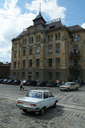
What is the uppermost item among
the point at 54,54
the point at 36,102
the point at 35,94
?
the point at 54,54

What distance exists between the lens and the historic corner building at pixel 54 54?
1267 inches

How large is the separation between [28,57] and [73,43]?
15.6 m

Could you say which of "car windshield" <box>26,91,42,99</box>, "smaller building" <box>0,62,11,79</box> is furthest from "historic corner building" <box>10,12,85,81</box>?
"car windshield" <box>26,91,42,99</box>

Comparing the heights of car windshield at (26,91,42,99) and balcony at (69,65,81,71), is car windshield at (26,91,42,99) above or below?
below

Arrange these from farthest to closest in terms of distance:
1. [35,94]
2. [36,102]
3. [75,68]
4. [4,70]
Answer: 1. [4,70]
2. [75,68]
3. [35,94]
4. [36,102]

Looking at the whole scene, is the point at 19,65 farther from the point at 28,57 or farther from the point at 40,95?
the point at 40,95

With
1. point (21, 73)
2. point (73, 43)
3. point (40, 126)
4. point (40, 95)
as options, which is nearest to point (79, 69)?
point (73, 43)

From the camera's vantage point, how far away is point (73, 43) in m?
35.3

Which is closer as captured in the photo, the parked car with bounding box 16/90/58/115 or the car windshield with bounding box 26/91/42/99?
the parked car with bounding box 16/90/58/115

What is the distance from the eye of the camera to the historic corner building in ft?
106

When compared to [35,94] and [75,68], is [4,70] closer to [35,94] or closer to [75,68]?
[75,68]

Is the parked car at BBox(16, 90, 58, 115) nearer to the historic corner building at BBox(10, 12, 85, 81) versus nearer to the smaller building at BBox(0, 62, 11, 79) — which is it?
the historic corner building at BBox(10, 12, 85, 81)

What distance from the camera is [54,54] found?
109ft

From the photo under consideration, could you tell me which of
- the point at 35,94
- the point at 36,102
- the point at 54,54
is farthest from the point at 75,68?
the point at 36,102
